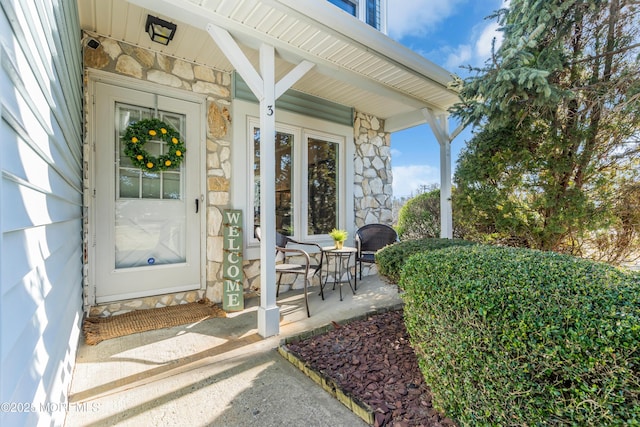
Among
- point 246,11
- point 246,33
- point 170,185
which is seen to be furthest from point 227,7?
point 170,185

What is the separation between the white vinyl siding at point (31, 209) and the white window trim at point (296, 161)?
1988 mm

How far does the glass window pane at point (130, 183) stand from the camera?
292 cm

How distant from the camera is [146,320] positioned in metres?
2.75

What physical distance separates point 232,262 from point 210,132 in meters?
1.49

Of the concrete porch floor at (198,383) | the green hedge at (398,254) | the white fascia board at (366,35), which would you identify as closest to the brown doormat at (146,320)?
the concrete porch floor at (198,383)

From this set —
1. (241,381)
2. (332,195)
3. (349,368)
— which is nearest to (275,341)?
(241,381)

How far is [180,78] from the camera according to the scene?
3.17 m

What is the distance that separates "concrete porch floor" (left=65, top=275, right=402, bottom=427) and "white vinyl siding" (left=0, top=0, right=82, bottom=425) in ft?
1.17

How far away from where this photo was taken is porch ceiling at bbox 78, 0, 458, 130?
2203mm

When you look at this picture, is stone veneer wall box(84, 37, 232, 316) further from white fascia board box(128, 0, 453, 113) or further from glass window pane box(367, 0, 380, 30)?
glass window pane box(367, 0, 380, 30)

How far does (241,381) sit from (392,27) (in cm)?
573

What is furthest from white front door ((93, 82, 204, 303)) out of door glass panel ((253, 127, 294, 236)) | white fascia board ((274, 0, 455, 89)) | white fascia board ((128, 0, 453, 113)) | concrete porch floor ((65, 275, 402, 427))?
white fascia board ((274, 0, 455, 89))

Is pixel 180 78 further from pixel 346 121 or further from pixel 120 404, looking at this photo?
pixel 120 404

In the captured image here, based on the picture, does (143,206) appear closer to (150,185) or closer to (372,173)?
(150,185)
